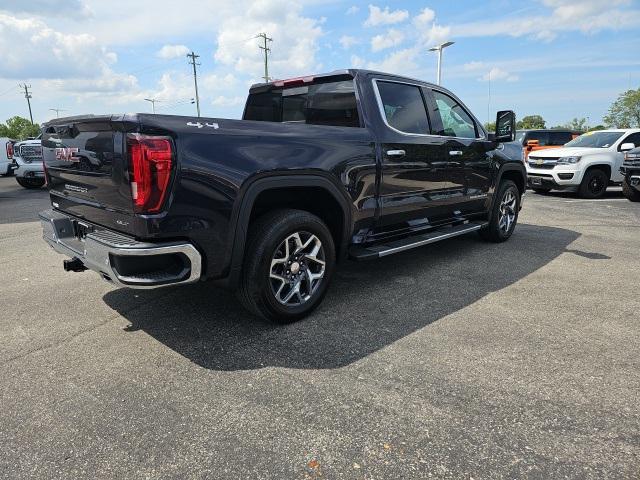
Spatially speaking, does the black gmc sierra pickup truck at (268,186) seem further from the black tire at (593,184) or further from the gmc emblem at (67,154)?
the black tire at (593,184)

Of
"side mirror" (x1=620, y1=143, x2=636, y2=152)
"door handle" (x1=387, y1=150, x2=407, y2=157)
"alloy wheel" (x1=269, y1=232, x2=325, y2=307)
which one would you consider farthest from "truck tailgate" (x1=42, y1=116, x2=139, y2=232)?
"side mirror" (x1=620, y1=143, x2=636, y2=152)

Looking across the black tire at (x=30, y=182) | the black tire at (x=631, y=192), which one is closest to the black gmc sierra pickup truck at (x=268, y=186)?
the black tire at (x=631, y=192)

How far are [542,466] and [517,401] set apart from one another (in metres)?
0.50

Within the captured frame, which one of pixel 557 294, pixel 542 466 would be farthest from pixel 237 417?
pixel 557 294

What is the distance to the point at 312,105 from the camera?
170 inches

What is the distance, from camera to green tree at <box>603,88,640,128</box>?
2397 inches

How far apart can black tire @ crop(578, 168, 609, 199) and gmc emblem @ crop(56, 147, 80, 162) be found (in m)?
11.3

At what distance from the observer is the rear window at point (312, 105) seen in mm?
4023

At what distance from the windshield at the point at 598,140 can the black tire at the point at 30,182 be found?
15138 mm

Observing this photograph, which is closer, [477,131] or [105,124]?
[105,124]

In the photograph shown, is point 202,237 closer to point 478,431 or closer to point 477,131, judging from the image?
point 478,431

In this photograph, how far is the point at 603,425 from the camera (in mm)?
2281

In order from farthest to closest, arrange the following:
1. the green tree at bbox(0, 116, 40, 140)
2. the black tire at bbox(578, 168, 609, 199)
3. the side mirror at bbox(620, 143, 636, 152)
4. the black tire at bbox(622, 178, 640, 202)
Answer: the green tree at bbox(0, 116, 40, 140) → the black tire at bbox(578, 168, 609, 199) → the side mirror at bbox(620, 143, 636, 152) → the black tire at bbox(622, 178, 640, 202)

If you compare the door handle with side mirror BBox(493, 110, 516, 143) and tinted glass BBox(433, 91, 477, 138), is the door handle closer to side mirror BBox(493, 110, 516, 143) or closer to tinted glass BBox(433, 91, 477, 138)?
tinted glass BBox(433, 91, 477, 138)
